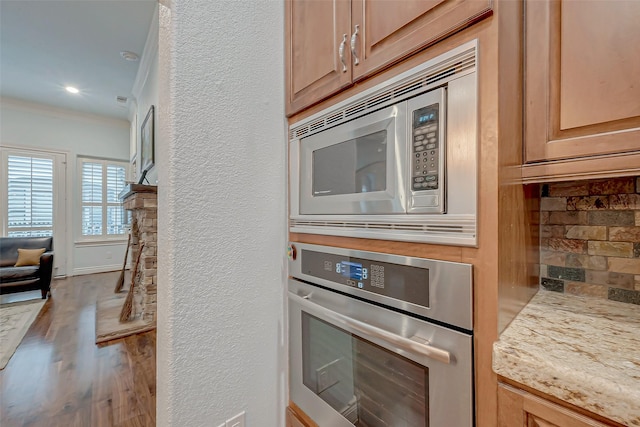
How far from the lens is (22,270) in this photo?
3658 mm

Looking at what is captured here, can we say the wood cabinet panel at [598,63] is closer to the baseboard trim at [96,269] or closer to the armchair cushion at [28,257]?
the armchair cushion at [28,257]

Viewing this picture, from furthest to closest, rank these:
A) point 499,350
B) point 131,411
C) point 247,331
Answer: point 131,411 < point 247,331 < point 499,350

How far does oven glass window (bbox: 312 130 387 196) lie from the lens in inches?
31.5

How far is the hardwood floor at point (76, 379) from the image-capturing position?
163 centimetres

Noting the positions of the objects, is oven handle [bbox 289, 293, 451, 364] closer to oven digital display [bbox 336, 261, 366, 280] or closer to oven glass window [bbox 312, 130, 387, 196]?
oven digital display [bbox 336, 261, 366, 280]

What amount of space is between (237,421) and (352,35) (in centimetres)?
142

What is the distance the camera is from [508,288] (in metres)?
0.65

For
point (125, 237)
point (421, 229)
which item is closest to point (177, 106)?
point (421, 229)

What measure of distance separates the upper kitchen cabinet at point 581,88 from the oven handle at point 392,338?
52 cm

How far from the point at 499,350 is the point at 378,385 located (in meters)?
0.39

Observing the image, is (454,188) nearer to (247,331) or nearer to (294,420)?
(247,331)

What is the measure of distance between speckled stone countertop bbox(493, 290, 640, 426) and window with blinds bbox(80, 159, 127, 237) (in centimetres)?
647

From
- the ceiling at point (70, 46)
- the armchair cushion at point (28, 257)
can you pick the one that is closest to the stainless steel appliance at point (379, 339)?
the ceiling at point (70, 46)

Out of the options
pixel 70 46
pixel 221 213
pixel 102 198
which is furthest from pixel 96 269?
pixel 221 213
